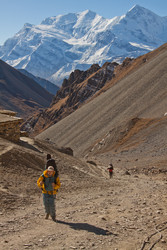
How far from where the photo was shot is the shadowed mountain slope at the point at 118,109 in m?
42.2

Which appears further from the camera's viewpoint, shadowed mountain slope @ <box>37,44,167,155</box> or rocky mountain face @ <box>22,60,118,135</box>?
rocky mountain face @ <box>22,60,118,135</box>

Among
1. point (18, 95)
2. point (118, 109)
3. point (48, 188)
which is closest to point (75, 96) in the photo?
point (118, 109)

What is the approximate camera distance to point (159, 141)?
29828mm

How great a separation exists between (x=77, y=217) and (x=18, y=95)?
170 meters

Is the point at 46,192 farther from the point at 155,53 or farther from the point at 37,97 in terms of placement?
the point at 37,97

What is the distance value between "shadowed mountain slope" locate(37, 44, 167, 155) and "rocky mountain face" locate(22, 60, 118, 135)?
32868mm

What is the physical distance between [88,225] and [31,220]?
140 cm

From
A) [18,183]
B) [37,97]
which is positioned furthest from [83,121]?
[37,97]

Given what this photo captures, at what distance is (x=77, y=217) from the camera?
8.33 meters

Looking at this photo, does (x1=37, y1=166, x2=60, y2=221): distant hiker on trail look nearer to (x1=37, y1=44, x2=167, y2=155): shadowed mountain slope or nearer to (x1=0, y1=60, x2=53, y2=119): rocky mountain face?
(x1=37, y1=44, x2=167, y2=155): shadowed mountain slope

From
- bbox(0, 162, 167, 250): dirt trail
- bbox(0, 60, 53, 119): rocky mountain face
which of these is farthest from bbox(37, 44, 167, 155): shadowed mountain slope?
bbox(0, 60, 53, 119): rocky mountain face

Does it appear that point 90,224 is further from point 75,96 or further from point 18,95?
point 18,95

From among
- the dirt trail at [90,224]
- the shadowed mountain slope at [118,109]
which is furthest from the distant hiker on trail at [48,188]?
the shadowed mountain slope at [118,109]

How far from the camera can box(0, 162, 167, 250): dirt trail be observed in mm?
6465
